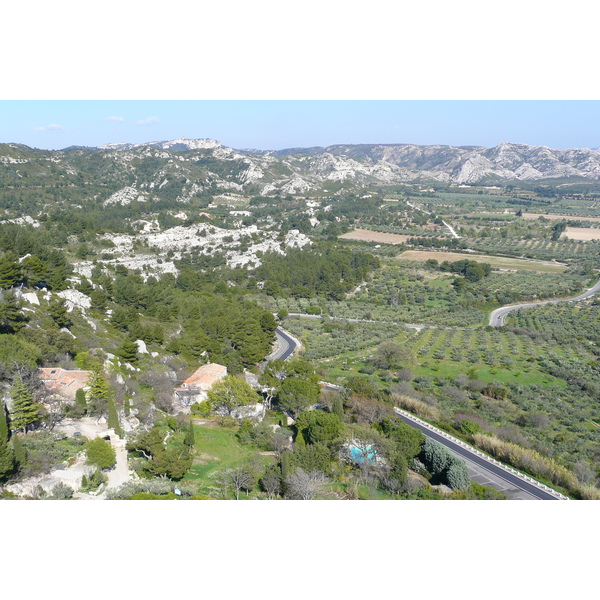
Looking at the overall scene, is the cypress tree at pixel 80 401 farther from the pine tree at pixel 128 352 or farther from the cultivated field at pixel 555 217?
the cultivated field at pixel 555 217

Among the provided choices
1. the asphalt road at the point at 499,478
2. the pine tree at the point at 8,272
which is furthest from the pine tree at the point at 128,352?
the asphalt road at the point at 499,478

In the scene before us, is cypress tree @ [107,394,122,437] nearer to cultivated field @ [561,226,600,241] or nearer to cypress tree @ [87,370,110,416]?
cypress tree @ [87,370,110,416]

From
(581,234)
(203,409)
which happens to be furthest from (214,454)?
(581,234)

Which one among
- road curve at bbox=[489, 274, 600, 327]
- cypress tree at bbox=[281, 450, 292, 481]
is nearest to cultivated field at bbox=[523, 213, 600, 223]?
road curve at bbox=[489, 274, 600, 327]

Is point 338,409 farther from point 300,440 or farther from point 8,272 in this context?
point 8,272

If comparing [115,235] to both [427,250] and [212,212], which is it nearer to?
[212,212]
